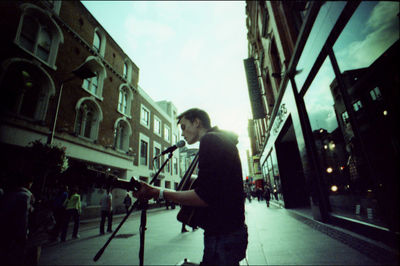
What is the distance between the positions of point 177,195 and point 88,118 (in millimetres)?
15067

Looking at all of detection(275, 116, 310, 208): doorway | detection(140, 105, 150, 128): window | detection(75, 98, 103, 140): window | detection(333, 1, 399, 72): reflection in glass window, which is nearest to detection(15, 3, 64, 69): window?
detection(75, 98, 103, 140): window

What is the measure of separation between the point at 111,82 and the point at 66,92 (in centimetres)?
484

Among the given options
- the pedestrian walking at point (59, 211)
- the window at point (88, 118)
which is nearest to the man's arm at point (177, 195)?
the pedestrian walking at point (59, 211)

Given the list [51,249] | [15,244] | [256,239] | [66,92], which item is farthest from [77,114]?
[256,239]

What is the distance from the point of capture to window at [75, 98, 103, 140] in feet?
42.3

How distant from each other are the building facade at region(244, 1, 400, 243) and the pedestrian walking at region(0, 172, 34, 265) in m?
6.32

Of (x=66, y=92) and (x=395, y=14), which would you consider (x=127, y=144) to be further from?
(x=395, y=14)

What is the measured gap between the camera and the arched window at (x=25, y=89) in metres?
9.02

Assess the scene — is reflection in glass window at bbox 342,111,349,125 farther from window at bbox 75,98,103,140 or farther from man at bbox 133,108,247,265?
window at bbox 75,98,103,140

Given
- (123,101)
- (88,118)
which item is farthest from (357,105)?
(123,101)

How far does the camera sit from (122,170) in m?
16.4

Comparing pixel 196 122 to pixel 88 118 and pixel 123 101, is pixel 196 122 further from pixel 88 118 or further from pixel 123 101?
pixel 123 101

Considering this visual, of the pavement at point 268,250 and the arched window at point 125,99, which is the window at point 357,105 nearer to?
the pavement at point 268,250

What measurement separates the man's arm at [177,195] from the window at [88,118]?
13.4 metres
